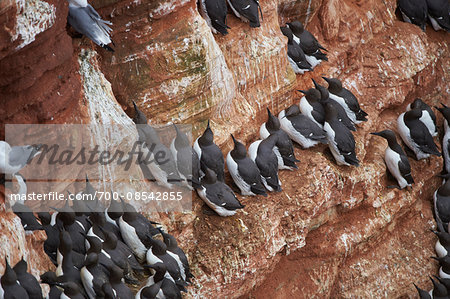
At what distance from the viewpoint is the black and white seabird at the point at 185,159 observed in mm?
7883

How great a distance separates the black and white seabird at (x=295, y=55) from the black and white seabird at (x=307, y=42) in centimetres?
11

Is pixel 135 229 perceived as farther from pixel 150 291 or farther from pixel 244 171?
pixel 244 171

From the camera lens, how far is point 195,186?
26.2ft

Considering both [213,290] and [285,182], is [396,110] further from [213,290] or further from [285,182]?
[213,290]

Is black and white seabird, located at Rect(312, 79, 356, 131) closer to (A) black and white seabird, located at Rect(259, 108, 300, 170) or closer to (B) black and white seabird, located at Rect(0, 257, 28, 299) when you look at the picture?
(A) black and white seabird, located at Rect(259, 108, 300, 170)

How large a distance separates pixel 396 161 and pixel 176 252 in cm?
371

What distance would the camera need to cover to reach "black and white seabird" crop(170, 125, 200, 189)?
310 inches

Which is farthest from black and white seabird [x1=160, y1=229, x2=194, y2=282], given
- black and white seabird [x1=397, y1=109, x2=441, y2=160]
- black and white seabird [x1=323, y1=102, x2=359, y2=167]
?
black and white seabird [x1=397, y1=109, x2=441, y2=160]

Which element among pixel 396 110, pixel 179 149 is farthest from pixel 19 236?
pixel 396 110

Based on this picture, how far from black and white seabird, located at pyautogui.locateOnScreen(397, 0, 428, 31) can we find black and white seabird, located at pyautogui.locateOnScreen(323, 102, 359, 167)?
348 cm

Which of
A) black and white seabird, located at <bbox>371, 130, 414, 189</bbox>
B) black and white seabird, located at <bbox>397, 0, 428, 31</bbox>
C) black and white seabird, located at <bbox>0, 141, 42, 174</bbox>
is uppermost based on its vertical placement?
black and white seabird, located at <bbox>0, 141, 42, 174</bbox>

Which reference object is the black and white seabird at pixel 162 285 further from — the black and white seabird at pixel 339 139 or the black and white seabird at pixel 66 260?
the black and white seabird at pixel 339 139

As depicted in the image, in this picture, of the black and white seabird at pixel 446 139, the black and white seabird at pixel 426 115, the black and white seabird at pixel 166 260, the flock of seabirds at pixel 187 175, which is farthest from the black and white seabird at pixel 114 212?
the black and white seabird at pixel 446 139

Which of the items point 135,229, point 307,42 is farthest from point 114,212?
point 307,42
